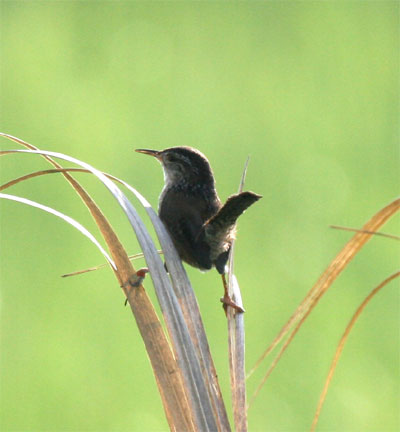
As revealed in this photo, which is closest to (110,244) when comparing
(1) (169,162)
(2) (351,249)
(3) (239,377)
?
(3) (239,377)

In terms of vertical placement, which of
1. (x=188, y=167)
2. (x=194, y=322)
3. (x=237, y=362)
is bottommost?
(x=237, y=362)

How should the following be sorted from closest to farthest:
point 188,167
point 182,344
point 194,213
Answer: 1. point 182,344
2. point 194,213
3. point 188,167

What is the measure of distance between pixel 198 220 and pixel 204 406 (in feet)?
4.73

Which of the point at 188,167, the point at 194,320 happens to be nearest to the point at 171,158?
the point at 188,167

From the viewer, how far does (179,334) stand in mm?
1578

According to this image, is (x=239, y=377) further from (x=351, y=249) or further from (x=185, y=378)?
(x=351, y=249)

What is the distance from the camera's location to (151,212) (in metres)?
1.96

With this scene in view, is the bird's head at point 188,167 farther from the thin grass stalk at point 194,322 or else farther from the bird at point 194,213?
the thin grass stalk at point 194,322

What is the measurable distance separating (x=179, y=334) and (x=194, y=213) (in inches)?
53.5

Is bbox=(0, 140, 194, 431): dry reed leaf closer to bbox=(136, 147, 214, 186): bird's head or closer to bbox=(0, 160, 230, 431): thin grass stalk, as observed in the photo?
bbox=(0, 160, 230, 431): thin grass stalk

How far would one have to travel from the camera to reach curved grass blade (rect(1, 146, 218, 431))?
4.93 feet

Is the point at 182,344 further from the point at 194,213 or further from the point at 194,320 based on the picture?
the point at 194,213

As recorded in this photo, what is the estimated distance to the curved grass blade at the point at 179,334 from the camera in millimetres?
1502

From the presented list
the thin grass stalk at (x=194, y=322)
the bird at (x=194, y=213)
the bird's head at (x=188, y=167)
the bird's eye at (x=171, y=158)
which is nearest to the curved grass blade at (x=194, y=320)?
the thin grass stalk at (x=194, y=322)
